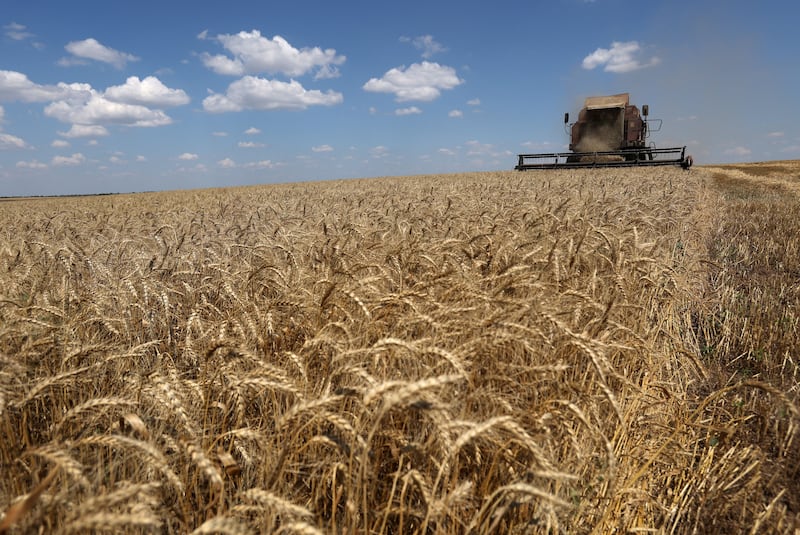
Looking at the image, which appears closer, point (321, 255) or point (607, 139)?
point (321, 255)

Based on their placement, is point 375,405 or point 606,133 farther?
point 606,133

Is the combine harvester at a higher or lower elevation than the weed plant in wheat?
higher

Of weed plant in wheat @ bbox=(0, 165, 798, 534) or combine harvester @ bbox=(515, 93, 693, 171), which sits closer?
weed plant in wheat @ bbox=(0, 165, 798, 534)

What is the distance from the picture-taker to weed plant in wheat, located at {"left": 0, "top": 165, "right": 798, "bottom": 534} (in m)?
1.34

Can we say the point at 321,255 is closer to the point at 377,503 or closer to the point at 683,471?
the point at 377,503

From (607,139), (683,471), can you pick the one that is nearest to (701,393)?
(683,471)

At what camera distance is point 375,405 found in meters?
1.74

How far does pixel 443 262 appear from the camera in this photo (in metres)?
3.20

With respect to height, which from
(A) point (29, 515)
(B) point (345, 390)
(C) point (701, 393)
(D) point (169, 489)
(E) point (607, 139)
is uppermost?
(E) point (607, 139)

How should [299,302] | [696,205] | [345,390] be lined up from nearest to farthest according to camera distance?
[345,390], [299,302], [696,205]

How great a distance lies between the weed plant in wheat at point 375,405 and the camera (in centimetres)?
134

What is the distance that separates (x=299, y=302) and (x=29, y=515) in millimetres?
1433

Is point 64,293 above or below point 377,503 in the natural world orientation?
above

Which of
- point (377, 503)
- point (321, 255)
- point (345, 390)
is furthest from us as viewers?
point (321, 255)
